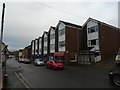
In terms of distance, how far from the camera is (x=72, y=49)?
37.7m

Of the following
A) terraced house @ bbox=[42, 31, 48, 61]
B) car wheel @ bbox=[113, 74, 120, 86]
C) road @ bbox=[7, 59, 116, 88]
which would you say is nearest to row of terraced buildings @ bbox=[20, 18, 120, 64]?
terraced house @ bbox=[42, 31, 48, 61]

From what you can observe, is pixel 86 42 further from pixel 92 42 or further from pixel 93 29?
pixel 93 29

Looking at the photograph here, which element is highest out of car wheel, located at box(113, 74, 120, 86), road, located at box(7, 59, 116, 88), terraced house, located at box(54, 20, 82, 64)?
terraced house, located at box(54, 20, 82, 64)

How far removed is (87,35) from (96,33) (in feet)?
11.5

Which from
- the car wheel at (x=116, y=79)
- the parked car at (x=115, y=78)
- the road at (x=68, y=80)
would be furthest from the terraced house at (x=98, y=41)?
the car wheel at (x=116, y=79)

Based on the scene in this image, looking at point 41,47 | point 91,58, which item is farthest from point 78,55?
point 41,47

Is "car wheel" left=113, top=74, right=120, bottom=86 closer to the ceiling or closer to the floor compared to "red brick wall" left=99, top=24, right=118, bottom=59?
closer to the floor

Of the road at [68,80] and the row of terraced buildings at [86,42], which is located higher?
the row of terraced buildings at [86,42]

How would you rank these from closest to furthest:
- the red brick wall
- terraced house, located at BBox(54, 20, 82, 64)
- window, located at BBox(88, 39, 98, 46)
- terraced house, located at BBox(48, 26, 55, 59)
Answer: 1. the red brick wall
2. window, located at BBox(88, 39, 98, 46)
3. terraced house, located at BBox(54, 20, 82, 64)
4. terraced house, located at BBox(48, 26, 55, 59)

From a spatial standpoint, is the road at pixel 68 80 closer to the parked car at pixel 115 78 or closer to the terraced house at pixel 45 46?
the parked car at pixel 115 78

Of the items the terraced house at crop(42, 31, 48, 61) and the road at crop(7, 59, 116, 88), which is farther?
the terraced house at crop(42, 31, 48, 61)

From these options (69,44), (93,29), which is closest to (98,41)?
(93,29)

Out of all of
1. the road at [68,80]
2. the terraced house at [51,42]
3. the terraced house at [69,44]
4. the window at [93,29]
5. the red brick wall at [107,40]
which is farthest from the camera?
the terraced house at [51,42]

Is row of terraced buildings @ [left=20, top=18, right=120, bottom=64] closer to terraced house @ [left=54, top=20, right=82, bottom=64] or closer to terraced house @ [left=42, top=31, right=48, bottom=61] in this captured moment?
terraced house @ [left=54, top=20, right=82, bottom=64]
